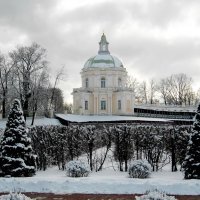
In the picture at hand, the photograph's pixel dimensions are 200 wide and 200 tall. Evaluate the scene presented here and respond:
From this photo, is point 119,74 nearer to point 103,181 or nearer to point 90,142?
point 90,142

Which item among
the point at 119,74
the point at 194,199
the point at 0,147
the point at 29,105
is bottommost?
the point at 194,199

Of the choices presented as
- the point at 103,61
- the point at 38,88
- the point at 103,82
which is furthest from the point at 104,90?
the point at 38,88

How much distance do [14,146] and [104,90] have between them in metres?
47.2

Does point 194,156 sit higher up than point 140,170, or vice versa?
point 194,156

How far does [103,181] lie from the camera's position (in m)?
19.1

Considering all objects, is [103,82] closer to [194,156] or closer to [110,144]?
[110,144]

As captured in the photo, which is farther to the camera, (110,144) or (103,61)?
(103,61)

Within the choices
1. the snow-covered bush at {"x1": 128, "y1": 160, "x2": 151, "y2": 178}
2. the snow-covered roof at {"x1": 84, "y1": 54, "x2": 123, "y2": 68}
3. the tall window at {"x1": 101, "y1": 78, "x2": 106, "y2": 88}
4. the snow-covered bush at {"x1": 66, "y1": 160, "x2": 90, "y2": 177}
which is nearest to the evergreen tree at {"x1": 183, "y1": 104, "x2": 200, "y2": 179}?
the snow-covered bush at {"x1": 128, "y1": 160, "x2": 151, "y2": 178}

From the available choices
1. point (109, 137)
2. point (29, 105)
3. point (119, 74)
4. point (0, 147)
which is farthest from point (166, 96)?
point (0, 147)

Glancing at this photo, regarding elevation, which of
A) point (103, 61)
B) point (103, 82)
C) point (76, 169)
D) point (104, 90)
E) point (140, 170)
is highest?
point (103, 61)

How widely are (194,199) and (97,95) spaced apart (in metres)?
53.6

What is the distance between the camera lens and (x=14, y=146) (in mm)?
23453

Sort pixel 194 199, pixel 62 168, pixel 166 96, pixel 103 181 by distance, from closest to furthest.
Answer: pixel 194 199 → pixel 103 181 → pixel 62 168 → pixel 166 96

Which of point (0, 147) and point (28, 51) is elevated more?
point (28, 51)
